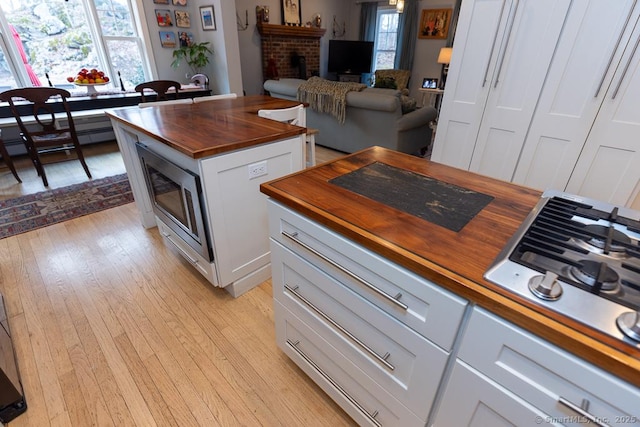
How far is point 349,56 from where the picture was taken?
23.5 ft

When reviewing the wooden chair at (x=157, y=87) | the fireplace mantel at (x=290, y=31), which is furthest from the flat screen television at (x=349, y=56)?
the wooden chair at (x=157, y=87)

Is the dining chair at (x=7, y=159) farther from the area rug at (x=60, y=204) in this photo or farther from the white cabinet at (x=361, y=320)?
the white cabinet at (x=361, y=320)

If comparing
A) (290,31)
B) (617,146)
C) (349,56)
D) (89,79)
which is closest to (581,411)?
(617,146)

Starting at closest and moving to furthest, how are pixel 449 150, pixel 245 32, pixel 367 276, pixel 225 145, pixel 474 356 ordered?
1. pixel 474 356
2. pixel 367 276
3. pixel 225 145
4. pixel 449 150
5. pixel 245 32

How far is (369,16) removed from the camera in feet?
23.8

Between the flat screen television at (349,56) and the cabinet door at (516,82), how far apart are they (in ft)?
19.1

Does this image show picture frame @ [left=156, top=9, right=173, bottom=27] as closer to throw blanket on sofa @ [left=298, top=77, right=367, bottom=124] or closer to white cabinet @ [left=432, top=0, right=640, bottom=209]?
throw blanket on sofa @ [left=298, top=77, right=367, bottom=124]

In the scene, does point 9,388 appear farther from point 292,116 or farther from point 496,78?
point 496,78

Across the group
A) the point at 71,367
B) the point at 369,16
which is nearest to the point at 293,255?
the point at 71,367

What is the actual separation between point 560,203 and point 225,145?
1274mm

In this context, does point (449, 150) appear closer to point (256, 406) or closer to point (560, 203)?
point (560, 203)

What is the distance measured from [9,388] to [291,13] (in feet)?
23.1

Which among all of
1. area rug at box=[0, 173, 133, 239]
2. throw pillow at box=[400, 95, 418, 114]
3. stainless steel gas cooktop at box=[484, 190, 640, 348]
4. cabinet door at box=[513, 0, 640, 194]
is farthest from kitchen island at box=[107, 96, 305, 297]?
throw pillow at box=[400, 95, 418, 114]

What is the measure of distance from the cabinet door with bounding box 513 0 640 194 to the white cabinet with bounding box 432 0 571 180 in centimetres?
7
